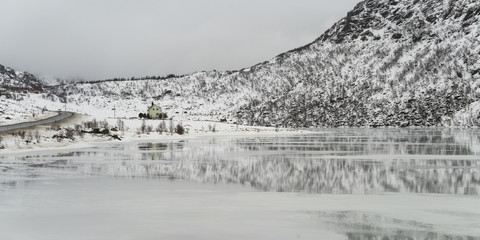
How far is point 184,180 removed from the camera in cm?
2409

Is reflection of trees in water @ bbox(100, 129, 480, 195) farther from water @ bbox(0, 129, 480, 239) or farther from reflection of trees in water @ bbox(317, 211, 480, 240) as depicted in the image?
reflection of trees in water @ bbox(317, 211, 480, 240)

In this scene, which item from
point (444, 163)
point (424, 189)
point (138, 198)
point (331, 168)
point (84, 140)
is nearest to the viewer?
point (138, 198)

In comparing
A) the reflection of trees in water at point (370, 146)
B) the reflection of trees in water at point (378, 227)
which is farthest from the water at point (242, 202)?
the reflection of trees in water at point (370, 146)

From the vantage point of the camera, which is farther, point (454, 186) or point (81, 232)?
point (454, 186)

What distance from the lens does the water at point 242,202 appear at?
43.4 feet

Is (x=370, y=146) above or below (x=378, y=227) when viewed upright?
below

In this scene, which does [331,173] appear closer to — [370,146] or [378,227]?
[378,227]

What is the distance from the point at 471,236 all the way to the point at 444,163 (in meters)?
20.3

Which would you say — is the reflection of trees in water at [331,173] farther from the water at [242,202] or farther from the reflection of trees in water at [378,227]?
the reflection of trees in water at [378,227]

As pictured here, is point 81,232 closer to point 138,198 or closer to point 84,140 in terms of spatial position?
point 138,198

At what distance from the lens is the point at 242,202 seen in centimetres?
1767

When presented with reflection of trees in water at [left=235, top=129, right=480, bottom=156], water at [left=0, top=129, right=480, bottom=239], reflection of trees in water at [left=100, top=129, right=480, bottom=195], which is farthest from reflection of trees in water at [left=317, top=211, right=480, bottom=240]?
reflection of trees in water at [left=235, top=129, right=480, bottom=156]

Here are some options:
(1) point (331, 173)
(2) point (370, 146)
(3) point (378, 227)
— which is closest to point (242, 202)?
(3) point (378, 227)

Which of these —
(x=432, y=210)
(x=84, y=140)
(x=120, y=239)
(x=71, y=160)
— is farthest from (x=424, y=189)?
(x=84, y=140)
